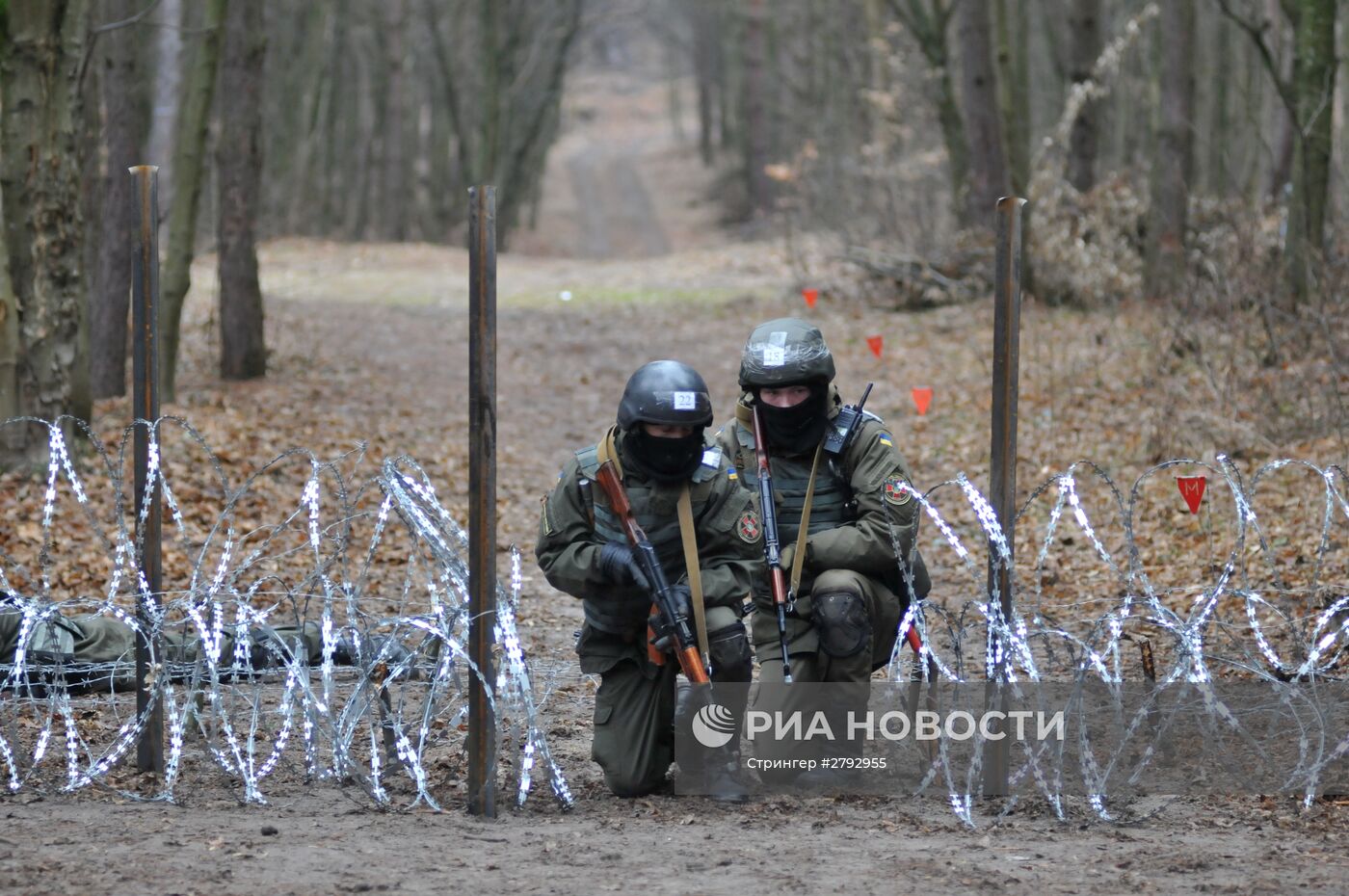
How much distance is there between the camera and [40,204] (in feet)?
30.7

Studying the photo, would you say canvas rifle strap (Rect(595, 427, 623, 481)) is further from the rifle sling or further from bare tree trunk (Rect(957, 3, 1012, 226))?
bare tree trunk (Rect(957, 3, 1012, 226))

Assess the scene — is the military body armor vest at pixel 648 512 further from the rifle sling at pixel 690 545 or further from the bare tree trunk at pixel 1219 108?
the bare tree trunk at pixel 1219 108

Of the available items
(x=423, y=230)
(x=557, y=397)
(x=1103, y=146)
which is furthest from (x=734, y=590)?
(x=423, y=230)

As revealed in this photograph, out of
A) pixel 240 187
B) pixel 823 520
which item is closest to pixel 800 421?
pixel 823 520

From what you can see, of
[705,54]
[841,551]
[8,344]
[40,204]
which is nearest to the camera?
[841,551]

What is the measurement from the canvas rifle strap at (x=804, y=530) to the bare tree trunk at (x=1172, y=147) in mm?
10618

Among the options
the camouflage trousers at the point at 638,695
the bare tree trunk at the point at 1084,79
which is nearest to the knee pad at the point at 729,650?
the camouflage trousers at the point at 638,695

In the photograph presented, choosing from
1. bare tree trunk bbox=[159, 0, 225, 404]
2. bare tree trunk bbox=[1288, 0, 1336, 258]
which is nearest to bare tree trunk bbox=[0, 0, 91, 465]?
bare tree trunk bbox=[159, 0, 225, 404]

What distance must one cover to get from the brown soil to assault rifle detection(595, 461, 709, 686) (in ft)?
1.70

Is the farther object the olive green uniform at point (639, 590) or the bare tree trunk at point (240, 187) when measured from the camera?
the bare tree trunk at point (240, 187)

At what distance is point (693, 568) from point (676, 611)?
21 centimetres

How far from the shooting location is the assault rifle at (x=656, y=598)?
16.1ft

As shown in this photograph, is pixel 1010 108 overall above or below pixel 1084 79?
below

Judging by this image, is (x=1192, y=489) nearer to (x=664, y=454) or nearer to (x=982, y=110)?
(x=664, y=454)
